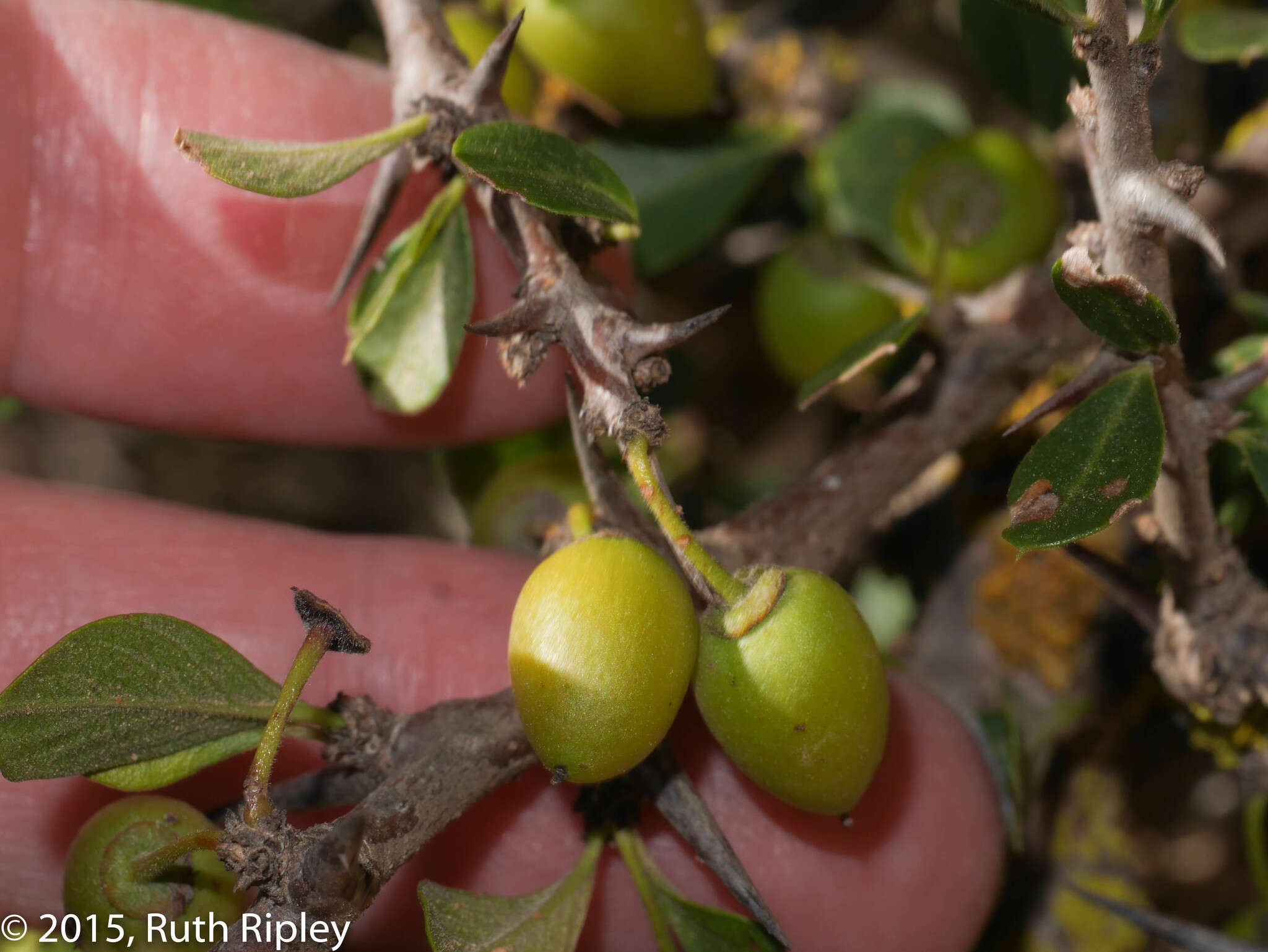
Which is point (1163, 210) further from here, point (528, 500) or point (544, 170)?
point (528, 500)

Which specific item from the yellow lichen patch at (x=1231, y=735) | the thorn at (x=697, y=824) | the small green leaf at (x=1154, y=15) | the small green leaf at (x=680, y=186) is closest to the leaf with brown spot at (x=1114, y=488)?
the small green leaf at (x=1154, y=15)

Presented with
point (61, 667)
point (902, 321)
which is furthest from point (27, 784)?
point (902, 321)

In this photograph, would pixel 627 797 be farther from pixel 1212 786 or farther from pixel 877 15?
pixel 877 15

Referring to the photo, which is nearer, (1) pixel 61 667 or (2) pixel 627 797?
(1) pixel 61 667

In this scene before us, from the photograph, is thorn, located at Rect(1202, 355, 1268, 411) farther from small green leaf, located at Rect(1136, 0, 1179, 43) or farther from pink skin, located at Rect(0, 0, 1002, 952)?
pink skin, located at Rect(0, 0, 1002, 952)

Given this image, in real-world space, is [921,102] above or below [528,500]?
above

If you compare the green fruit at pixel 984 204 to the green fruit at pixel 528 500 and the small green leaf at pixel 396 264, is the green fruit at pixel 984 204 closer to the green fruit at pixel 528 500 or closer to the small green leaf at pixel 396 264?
the green fruit at pixel 528 500

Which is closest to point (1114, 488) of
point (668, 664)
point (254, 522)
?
point (668, 664)

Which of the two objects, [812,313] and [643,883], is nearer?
[643,883]

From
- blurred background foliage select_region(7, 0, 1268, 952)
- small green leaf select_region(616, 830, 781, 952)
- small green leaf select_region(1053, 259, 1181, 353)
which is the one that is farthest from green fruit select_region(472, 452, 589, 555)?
small green leaf select_region(1053, 259, 1181, 353)
